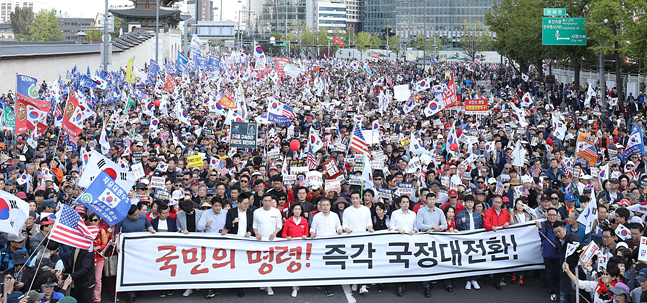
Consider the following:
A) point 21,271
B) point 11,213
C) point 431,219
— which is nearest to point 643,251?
point 431,219

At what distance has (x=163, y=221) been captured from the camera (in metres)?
9.49

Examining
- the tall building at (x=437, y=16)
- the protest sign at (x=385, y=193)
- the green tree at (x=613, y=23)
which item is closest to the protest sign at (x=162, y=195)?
the protest sign at (x=385, y=193)

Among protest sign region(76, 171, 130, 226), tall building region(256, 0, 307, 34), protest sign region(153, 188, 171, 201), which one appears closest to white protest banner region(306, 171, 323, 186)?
protest sign region(153, 188, 171, 201)

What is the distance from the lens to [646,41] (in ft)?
86.3

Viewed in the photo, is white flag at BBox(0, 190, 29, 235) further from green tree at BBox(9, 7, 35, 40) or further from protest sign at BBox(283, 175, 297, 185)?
green tree at BBox(9, 7, 35, 40)

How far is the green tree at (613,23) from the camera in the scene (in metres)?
27.8

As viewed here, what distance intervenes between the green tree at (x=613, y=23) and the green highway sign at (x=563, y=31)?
1.66ft

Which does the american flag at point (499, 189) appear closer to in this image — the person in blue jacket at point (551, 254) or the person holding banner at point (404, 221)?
the person in blue jacket at point (551, 254)

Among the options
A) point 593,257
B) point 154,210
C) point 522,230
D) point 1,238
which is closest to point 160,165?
point 154,210

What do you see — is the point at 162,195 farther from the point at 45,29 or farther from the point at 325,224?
the point at 45,29

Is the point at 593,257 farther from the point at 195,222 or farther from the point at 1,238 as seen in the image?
the point at 1,238

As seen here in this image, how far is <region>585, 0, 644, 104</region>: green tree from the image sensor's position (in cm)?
2778

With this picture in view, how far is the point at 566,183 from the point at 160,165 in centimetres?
781

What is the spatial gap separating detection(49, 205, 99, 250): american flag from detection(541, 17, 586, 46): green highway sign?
28.1 m
